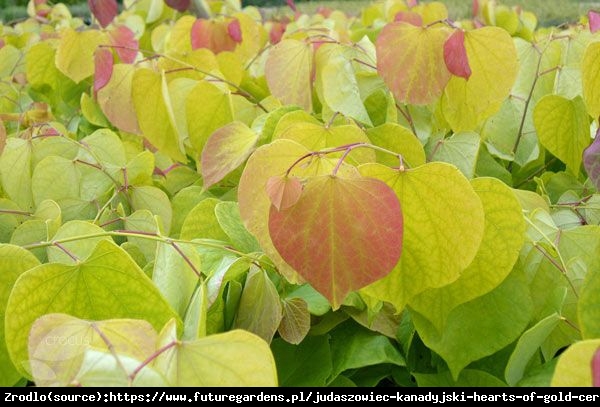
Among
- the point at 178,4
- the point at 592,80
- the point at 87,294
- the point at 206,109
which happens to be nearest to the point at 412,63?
the point at 592,80

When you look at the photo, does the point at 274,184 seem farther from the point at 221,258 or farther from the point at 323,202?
the point at 221,258

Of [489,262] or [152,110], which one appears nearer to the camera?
[489,262]

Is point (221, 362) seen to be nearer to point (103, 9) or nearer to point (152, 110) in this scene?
point (152, 110)

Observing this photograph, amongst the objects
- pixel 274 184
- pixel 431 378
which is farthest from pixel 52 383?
pixel 431 378

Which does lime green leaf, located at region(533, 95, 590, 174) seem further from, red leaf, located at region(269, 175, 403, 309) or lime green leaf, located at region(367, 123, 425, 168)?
red leaf, located at region(269, 175, 403, 309)

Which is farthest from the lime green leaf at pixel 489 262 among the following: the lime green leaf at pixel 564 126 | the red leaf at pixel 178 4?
the red leaf at pixel 178 4

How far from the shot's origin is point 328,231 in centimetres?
55

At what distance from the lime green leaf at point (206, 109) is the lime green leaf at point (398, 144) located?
0.82 feet

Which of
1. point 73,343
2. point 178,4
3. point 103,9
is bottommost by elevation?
point 178,4

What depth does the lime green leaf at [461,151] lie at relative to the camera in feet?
2.76

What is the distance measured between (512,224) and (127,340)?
0.31m

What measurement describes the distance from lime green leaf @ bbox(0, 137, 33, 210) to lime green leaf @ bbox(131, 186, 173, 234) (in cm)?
16

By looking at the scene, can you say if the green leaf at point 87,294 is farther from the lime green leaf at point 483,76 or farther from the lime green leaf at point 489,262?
the lime green leaf at point 483,76

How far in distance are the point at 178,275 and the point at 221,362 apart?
0.68 feet
